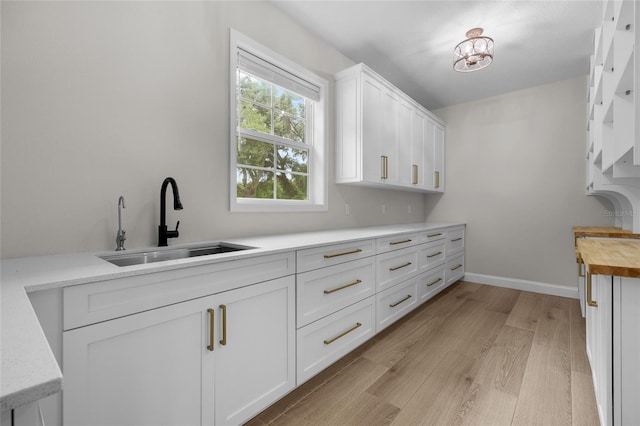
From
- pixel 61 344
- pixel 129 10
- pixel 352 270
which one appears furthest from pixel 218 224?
pixel 129 10

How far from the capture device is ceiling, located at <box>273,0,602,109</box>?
2.28 meters

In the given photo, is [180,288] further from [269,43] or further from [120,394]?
[269,43]

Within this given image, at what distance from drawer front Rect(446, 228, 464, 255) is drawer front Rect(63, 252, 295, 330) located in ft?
9.35

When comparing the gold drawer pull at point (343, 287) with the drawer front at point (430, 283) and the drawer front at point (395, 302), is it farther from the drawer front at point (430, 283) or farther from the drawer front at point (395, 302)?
the drawer front at point (430, 283)

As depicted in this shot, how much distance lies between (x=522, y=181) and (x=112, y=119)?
4328 millimetres

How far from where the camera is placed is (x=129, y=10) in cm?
156

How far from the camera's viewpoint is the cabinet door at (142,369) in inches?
36.8

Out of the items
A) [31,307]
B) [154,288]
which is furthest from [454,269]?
[31,307]

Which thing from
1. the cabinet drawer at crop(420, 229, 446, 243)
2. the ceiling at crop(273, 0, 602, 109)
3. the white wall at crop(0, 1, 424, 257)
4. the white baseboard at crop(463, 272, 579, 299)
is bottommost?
the white baseboard at crop(463, 272, 579, 299)

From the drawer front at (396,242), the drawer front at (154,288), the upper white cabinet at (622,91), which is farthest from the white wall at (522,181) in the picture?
the drawer front at (154,288)

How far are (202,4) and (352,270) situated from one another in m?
2.01

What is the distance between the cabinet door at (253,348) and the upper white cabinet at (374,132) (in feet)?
5.07

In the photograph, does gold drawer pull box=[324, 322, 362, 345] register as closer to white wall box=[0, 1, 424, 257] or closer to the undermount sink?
the undermount sink

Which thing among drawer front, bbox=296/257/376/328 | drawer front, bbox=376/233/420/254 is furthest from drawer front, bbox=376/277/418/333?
drawer front, bbox=376/233/420/254
